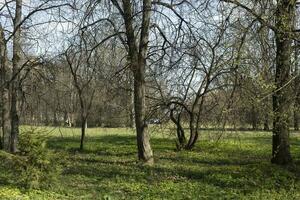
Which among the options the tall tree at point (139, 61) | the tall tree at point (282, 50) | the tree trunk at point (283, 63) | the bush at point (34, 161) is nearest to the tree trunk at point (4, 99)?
the tall tree at point (139, 61)

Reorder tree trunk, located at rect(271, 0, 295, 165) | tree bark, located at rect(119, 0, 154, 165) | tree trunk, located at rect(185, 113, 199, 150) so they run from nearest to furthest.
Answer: tree trunk, located at rect(271, 0, 295, 165)
tree bark, located at rect(119, 0, 154, 165)
tree trunk, located at rect(185, 113, 199, 150)

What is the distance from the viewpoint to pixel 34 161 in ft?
36.2

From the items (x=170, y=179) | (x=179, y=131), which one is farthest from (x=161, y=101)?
(x=170, y=179)

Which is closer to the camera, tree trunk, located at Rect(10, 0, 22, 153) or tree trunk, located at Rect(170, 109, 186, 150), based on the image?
tree trunk, located at Rect(10, 0, 22, 153)

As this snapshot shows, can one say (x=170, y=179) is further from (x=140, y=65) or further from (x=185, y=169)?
(x=140, y=65)

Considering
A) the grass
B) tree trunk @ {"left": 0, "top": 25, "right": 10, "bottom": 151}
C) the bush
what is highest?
tree trunk @ {"left": 0, "top": 25, "right": 10, "bottom": 151}

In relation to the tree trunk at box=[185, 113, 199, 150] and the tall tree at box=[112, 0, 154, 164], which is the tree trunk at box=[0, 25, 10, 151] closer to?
the tall tree at box=[112, 0, 154, 164]

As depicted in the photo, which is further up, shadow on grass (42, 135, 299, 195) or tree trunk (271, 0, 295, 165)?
tree trunk (271, 0, 295, 165)

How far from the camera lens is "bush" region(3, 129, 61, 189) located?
434 inches

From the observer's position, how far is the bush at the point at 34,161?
1102 cm

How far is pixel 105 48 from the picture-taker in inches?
706

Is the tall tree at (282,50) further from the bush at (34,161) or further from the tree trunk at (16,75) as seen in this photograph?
the tree trunk at (16,75)

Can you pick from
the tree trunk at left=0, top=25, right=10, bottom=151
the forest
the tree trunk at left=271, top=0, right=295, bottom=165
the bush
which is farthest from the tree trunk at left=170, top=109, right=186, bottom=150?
the bush

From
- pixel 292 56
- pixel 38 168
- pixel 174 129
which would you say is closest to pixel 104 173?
pixel 38 168
